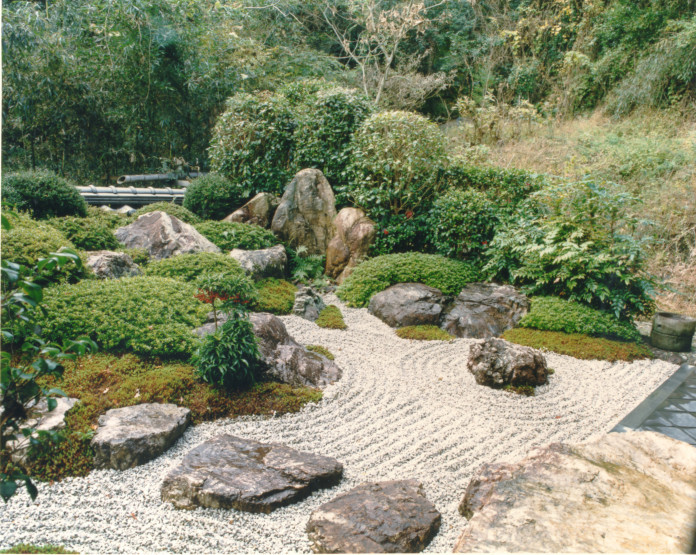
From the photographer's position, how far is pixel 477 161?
35.5 feet

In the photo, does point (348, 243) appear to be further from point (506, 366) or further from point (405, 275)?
point (506, 366)

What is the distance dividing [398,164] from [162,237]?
3.89 metres

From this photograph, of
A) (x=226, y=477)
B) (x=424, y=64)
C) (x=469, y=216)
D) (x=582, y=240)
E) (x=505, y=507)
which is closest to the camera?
(x=505, y=507)

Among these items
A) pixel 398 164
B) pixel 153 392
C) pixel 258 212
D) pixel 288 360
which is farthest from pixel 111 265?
pixel 398 164

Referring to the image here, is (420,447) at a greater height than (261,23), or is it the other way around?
(261,23)

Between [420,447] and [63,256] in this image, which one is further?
[420,447]

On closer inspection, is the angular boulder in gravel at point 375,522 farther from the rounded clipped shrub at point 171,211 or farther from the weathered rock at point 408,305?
the rounded clipped shrub at point 171,211

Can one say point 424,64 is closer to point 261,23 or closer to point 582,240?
point 261,23

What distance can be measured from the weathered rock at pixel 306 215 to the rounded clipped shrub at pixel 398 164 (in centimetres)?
60

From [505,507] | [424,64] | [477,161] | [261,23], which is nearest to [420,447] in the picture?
[505,507]

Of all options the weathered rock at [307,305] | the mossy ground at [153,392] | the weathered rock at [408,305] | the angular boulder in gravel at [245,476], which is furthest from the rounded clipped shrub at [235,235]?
the angular boulder in gravel at [245,476]

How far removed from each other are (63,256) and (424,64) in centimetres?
1627

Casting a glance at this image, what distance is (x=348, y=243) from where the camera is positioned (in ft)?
26.8

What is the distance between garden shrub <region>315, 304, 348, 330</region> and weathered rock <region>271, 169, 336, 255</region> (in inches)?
76.2
